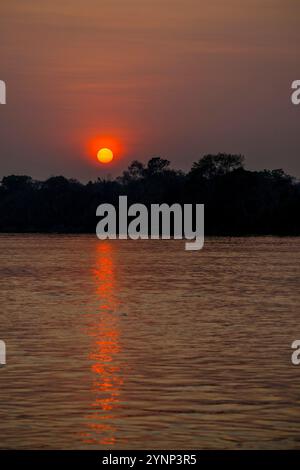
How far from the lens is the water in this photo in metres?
19.0

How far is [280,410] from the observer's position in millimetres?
20906

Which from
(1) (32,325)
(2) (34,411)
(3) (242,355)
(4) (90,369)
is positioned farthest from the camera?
(1) (32,325)

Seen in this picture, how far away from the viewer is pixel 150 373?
82.9 feet

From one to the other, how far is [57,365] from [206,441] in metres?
8.48

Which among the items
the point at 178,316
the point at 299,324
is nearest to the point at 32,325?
the point at 178,316

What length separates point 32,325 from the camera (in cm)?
3569

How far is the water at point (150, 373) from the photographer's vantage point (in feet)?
62.5

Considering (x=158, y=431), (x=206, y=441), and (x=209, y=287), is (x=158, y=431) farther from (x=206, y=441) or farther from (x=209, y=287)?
(x=209, y=287)

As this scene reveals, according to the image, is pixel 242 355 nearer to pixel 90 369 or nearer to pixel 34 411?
pixel 90 369

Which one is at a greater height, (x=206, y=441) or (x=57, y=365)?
(x=57, y=365)
